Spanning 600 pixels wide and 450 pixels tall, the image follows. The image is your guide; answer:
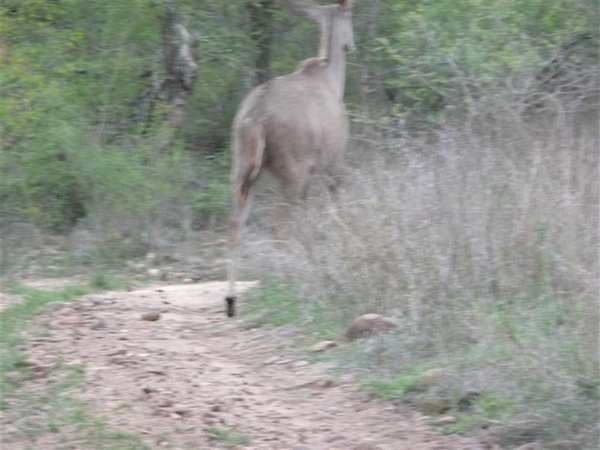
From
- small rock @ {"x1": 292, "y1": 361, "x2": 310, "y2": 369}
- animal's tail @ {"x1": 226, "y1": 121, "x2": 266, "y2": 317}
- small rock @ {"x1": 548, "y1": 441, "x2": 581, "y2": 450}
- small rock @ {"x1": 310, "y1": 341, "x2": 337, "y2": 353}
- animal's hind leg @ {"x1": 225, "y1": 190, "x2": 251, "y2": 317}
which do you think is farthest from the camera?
animal's tail @ {"x1": 226, "y1": 121, "x2": 266, "y2": 317}

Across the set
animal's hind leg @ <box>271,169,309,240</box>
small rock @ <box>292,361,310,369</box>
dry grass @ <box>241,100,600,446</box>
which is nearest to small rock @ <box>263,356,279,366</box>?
small rock @ <box>292,361,310,369</box>

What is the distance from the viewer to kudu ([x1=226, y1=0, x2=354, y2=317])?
32.0 ft

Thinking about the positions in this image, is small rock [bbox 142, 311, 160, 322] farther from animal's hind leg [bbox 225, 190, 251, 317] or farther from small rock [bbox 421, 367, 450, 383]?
small rock [bbox 421, 367, 450, 383]

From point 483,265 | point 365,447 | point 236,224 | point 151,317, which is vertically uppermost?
point 483,265

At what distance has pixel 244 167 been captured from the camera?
9.77 meters

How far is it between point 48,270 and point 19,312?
2624 millimetres

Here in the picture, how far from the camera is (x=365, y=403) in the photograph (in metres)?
6.73

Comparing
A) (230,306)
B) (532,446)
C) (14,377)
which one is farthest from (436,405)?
(230,306)

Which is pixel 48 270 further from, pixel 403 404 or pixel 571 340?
pixel 571 340

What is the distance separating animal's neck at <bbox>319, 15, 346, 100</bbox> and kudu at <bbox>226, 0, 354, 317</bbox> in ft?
2.35

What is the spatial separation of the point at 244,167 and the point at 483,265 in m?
2.83

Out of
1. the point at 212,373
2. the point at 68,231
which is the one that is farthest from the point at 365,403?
the point at 68,231

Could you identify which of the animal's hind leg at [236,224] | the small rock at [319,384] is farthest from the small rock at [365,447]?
the animal's hind leg at [236,224]

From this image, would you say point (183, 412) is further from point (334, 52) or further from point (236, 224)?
point (334, 52)
